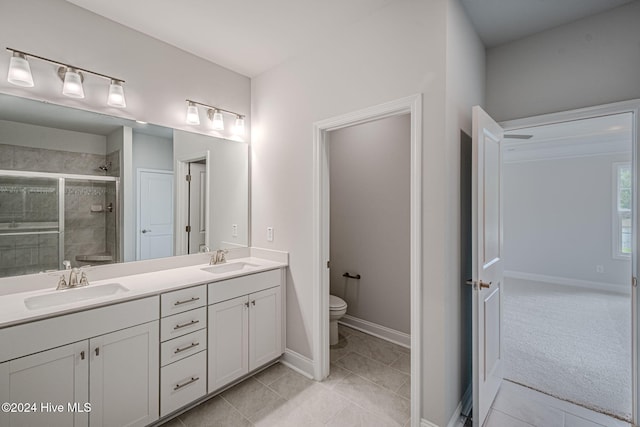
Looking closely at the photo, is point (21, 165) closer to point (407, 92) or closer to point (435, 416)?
point (407, 92)

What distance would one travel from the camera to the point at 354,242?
333cm

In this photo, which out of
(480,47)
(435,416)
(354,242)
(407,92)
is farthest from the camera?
(354,242)

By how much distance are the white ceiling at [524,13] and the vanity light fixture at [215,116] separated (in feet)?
6.66

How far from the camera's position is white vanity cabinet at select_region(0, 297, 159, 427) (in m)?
1.29

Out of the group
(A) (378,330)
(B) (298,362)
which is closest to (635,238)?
(A) (378,330)

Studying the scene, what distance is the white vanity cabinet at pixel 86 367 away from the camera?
1.29m

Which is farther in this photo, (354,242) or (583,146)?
(583,146)

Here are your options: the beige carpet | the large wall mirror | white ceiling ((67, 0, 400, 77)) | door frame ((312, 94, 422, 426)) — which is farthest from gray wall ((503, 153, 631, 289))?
the large wall mirror

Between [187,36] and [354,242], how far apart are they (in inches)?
99.3

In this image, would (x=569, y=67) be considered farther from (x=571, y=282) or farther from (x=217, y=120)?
(x=571, y=282)

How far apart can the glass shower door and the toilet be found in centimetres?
215

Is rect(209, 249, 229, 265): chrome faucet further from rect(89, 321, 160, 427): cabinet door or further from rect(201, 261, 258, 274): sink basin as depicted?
rect(89, 321, 160, 427): cabinet door

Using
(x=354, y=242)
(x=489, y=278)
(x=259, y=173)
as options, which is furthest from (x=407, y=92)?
(x=354, y=242)

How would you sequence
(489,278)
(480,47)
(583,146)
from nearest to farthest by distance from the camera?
(489,278), (480,47), (583,146)
